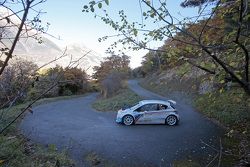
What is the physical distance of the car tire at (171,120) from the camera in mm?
19141

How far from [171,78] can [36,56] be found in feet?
119

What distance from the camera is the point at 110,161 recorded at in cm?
1188

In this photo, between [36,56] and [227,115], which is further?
[227,115]

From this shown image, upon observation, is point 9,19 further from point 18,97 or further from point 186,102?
point 186,102

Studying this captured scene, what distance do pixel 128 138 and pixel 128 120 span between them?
385 centimetres

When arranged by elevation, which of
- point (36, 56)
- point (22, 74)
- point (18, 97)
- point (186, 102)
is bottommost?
point (18, 97)

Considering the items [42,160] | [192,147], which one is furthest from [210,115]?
[42,160]

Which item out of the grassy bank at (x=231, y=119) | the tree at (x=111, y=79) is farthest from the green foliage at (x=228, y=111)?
the tree at (x=111, y=79)

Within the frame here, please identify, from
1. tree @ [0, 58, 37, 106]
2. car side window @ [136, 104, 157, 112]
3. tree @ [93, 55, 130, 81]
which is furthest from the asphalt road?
tree @ [93, 55, 130, 81]

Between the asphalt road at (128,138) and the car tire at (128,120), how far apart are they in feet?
1.58

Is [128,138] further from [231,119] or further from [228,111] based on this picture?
[228,111]

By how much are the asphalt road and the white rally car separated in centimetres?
48

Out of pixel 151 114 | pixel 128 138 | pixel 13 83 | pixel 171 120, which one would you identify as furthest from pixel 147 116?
pixel 13 83

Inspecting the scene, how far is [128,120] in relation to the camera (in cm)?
1959
